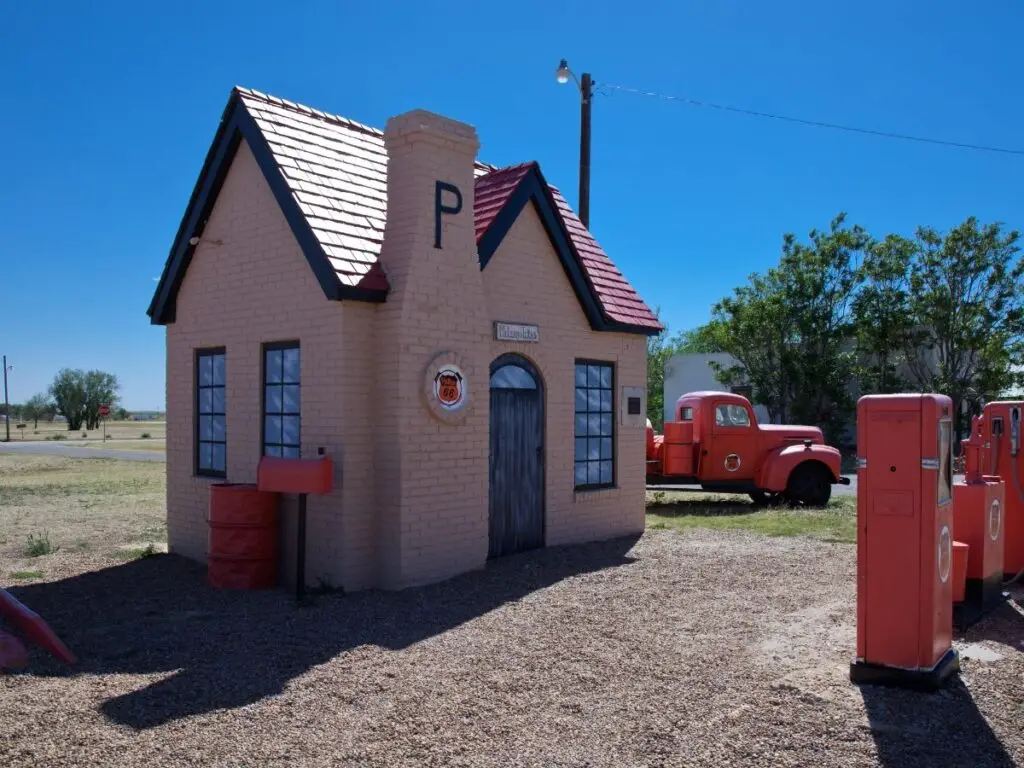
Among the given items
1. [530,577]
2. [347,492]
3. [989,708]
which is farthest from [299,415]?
[989,708]

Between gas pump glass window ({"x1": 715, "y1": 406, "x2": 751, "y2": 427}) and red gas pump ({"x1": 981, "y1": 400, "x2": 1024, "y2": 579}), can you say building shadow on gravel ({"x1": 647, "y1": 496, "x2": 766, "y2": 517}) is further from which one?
red gas pump ({"x1": 981, "y1": 400, "x2": 1024, "y2": 579})

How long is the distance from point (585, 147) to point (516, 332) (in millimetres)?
8653

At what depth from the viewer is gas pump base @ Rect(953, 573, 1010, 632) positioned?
265 inches

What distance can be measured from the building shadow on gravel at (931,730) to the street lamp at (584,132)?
12.3 metres

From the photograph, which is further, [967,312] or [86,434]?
[86,434]

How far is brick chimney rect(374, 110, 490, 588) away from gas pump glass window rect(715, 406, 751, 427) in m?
7.13

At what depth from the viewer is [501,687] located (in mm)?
5379

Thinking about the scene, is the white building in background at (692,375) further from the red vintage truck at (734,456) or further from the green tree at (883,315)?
the red vintage truck at (734,456)

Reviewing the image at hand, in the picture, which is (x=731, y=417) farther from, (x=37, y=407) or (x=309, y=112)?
(x=37, y=407)

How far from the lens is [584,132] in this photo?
17250mm

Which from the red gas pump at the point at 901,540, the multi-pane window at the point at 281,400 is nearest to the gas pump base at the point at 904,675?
the red gas pump at the point at 901,540

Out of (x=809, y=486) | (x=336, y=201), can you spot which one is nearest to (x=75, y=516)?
(x=336, y=201)

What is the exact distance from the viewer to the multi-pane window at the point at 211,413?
9.75 metres

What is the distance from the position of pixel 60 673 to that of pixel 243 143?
5.82 metres
